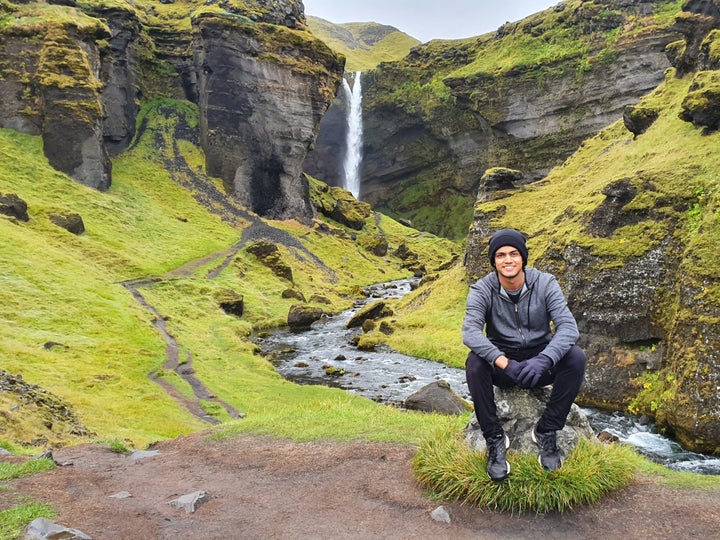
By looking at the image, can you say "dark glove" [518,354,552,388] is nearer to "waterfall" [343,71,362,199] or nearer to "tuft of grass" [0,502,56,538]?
"tuft of grass" [0,502,56,538]

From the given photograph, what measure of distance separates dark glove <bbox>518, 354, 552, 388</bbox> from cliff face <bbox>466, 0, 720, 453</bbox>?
709 inches

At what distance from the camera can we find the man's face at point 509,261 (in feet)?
32.7

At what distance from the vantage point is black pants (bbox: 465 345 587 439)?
9.49 m

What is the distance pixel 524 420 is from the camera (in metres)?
10.6

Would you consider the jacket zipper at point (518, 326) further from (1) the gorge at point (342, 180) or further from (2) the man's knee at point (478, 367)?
(1) the gorge at point (342, 180)

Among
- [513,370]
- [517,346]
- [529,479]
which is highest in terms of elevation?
[517,346]

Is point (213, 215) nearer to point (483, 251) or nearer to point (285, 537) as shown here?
point (483, 251)

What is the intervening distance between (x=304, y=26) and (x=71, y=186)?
231 ft

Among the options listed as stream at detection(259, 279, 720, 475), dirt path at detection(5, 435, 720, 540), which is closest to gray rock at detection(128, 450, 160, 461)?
dirt path at detection(5, 435, 720, 540)

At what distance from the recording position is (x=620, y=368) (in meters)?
30.1

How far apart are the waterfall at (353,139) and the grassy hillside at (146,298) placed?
47313 millimetres

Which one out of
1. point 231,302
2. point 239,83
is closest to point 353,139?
point 239,83

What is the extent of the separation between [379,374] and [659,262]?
67.1ft

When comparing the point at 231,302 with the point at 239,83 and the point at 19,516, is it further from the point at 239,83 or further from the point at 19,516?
the point at 239,83
